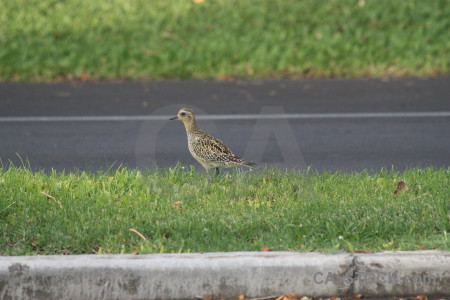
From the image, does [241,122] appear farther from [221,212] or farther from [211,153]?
[221,212]

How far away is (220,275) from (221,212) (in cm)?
120

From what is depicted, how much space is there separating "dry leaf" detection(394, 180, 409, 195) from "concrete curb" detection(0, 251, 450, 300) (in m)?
1.69

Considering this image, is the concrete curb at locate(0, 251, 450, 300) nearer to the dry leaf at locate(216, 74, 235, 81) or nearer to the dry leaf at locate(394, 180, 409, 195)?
the dry leaf at locate(394, 180, 409, 195)

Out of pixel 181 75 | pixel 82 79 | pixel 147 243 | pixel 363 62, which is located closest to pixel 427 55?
pixel 363 62

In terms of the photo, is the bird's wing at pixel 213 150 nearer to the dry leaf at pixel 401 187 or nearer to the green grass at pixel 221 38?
the dry leaf at pixel 401 187

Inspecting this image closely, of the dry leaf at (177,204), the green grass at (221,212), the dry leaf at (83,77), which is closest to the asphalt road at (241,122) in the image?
the dry leaf at (83,77)

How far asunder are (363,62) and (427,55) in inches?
40.6

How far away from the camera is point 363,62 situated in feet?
41.5

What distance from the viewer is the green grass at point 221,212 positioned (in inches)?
210

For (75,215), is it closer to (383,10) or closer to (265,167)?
(265,167)

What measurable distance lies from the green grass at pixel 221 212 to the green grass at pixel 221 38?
18.6 feet

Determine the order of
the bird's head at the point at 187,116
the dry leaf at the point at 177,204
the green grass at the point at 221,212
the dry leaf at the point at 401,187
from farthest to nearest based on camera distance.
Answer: the bird's head at the point at 187,116, the dry leaf at the point at 401,187, the dry leaf at the point at 177,204, the green grass at the point at 221,212

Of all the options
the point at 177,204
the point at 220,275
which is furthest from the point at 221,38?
the point at 220,275

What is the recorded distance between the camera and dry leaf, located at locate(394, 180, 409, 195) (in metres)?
6.53
